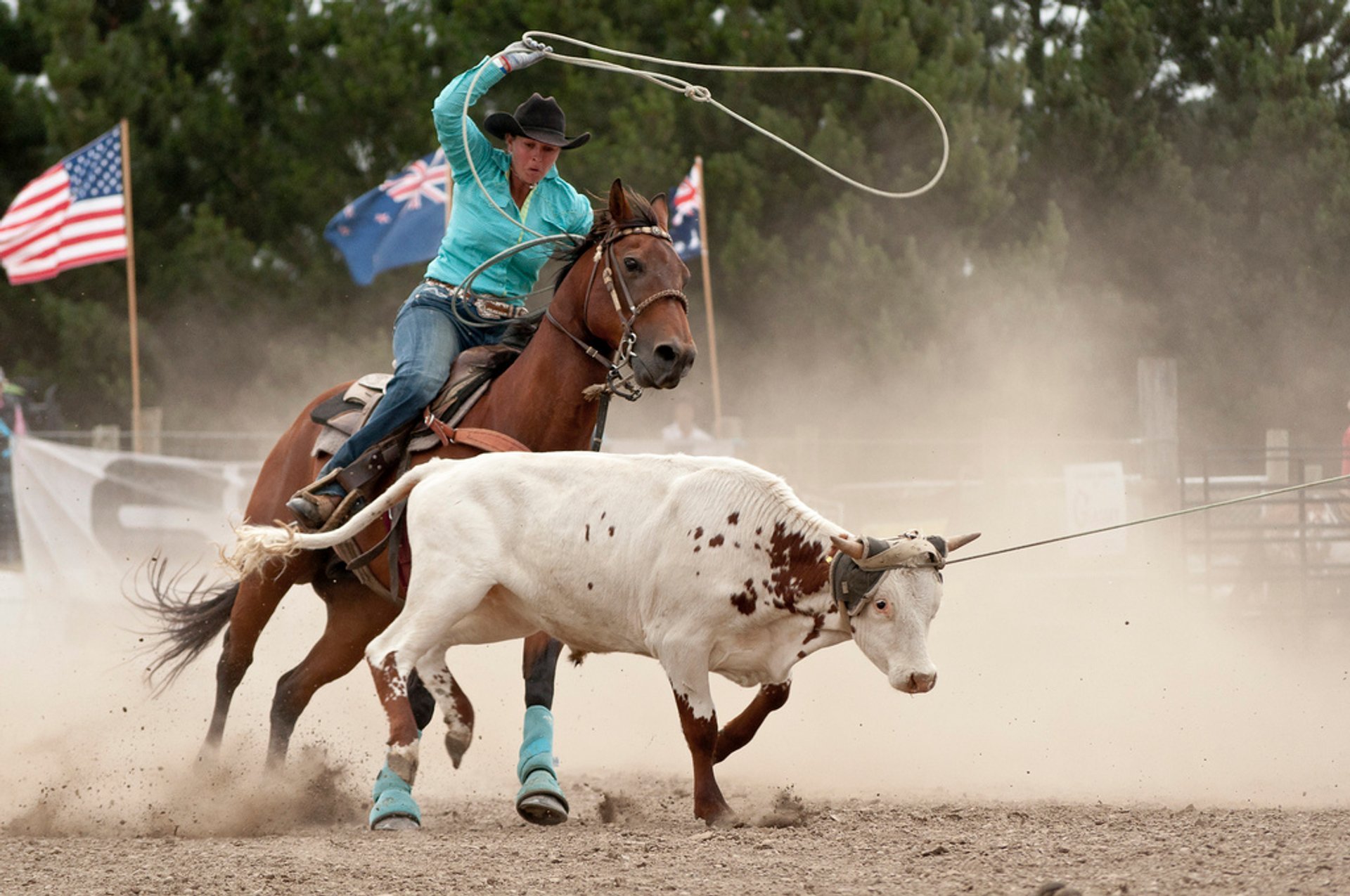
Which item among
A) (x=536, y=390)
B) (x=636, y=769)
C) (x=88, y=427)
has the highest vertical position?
(x=88, y=427)

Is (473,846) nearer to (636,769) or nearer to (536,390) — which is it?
(536,390)

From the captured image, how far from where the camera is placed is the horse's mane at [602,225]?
224 inches

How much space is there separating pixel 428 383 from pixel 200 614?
1.92 meters

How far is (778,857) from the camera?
4.04 meters

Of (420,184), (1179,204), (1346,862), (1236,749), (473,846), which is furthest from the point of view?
(1179,204)

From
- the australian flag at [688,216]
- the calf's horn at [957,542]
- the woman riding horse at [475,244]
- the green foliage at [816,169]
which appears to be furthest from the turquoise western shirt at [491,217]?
the green foliage at [816,169]

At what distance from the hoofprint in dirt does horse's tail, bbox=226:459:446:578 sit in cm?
99

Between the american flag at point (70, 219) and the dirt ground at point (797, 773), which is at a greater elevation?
the american flag at point (70, 219)

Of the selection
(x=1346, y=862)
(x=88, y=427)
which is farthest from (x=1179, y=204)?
(x=1346, y=862)

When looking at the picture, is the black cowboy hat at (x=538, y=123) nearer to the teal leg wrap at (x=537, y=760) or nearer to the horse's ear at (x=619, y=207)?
the horse's ear at (x=619, y=207)

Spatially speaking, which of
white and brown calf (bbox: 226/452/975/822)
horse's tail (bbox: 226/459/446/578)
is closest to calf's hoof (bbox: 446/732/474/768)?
white and brown calf (bbox: 226/452/975/822)

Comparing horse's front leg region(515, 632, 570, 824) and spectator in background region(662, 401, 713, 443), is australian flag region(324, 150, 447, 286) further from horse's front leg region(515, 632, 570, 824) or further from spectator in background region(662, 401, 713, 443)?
horse's front leg region(515, 632, 570, 824)

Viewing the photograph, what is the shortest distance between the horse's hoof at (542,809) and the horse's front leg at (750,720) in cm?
59

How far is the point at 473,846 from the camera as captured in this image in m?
4.47
